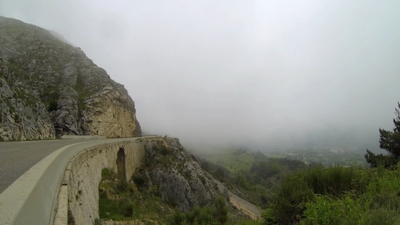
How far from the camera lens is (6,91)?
22234mm

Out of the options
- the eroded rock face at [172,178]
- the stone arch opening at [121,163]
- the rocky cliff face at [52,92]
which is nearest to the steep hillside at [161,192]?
the eroded rock face at [172,178]

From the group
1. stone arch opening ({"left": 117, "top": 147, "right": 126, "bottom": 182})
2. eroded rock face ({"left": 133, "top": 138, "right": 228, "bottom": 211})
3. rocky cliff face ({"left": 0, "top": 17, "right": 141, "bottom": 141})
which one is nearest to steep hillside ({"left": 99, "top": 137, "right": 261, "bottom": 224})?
eroded rock face ({"left": 133, "top": 138, "right": 228, "bottom": 211})

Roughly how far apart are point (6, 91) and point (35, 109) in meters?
5.08

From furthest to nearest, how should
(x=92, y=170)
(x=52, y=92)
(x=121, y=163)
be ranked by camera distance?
(x=52, y=92) → (x=121, y=163) → (x=92, y=170)

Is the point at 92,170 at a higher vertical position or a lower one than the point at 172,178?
higher

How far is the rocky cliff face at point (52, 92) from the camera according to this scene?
80.1 feet

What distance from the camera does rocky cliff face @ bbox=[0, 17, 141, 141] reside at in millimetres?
24406

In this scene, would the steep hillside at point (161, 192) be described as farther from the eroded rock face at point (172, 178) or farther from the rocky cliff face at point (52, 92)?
the rocky cliff face at point (52, 92)

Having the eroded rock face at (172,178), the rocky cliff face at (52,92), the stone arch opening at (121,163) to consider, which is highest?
the rocky cliff face at (52,92)

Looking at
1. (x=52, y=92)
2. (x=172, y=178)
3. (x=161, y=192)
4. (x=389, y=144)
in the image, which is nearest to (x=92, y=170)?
(x=161, y=192)

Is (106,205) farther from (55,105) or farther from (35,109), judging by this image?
(55,105)

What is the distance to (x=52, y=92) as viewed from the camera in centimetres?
3475

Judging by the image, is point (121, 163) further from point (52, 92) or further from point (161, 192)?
point (52, 92)

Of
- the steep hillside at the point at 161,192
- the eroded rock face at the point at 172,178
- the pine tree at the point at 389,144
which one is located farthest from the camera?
the eroded rock face at the point at 172,178
